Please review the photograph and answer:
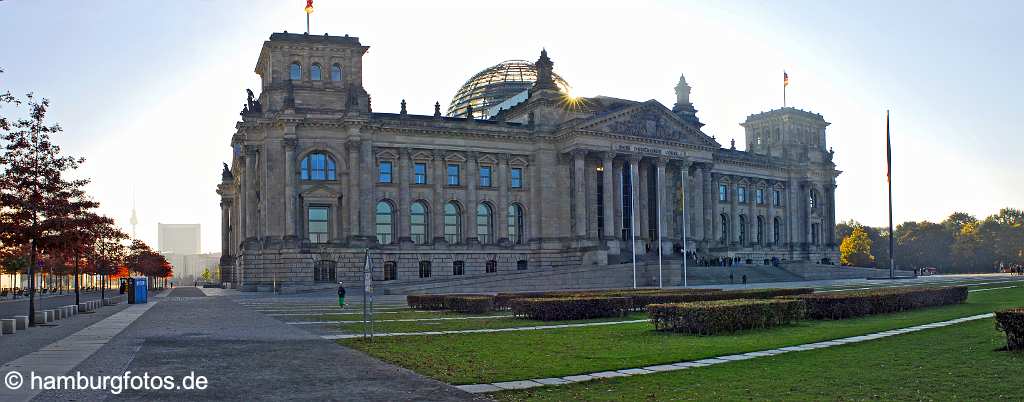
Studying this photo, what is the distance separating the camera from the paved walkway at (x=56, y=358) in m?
16.4

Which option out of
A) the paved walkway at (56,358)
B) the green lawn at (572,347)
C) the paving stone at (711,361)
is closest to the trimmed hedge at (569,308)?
the green lawn at (572,347)

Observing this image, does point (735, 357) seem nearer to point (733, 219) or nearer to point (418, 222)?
point (418, 222)

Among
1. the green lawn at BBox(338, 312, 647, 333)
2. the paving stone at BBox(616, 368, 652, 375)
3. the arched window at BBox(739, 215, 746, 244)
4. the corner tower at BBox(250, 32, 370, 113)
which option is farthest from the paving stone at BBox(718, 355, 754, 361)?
the arched window at BBox(739, 215, 746, 244)

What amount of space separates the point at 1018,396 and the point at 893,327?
1371 centimetres

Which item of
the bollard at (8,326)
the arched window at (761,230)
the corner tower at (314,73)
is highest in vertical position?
the corner tower at (314,73)

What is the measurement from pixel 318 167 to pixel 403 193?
8.71 m

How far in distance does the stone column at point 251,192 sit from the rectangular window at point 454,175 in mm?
19230

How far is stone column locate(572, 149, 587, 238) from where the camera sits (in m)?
90.3

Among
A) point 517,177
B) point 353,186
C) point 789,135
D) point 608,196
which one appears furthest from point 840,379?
point 789,135

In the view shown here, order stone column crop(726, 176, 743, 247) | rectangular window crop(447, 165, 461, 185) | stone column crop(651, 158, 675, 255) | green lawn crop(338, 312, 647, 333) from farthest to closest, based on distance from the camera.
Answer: stone column crop(726, 176, 743, 247) < stone column crop(651, 158, 675, 255) < rectangular window crop(447, 165, 461, 185) < green lawn crop(338, 312, 647, 333)

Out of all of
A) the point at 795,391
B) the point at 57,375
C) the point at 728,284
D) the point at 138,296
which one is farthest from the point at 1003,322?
the point at 728,284

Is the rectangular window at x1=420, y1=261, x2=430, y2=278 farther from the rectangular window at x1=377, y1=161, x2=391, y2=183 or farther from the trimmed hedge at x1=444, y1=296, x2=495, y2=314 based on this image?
the trimmed hedge at x1=444, y1=296, x2=495, y2=314

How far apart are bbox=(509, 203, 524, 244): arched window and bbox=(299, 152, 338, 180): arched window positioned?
19.8m

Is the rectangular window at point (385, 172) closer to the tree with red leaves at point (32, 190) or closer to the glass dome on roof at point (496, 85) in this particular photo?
the glass dome on roof at point (496, 85)
